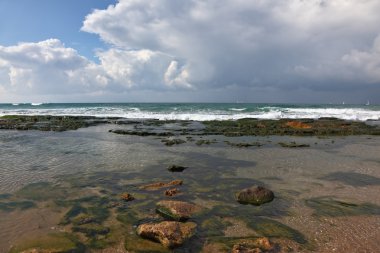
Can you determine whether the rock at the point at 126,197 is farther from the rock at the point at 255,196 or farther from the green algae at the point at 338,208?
the green algae at the point at 338,208

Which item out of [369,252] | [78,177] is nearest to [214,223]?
[369,252]

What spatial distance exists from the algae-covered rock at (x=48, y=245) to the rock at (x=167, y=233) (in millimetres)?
1297

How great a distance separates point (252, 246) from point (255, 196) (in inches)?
102

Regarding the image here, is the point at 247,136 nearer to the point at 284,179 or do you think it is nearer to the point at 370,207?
the point at 284,179

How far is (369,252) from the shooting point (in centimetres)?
580

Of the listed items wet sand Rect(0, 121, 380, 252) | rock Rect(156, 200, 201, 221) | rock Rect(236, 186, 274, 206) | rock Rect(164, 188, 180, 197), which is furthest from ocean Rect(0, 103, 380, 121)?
rock Rect(156, 200, 201, 221)

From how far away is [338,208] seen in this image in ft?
26.2

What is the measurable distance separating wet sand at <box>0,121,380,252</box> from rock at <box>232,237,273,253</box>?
11.0 inches

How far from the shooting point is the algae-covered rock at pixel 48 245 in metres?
5.75

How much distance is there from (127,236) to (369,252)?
4.83 m

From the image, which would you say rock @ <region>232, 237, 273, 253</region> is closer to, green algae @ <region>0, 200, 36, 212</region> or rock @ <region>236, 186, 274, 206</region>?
rock @ <region>236, 186, 274, 206</region>

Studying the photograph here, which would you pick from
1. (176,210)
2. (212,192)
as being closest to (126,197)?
(176,210)

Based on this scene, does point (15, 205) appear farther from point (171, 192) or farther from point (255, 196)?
point (255, 196)

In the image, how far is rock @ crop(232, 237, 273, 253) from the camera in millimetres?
5734
